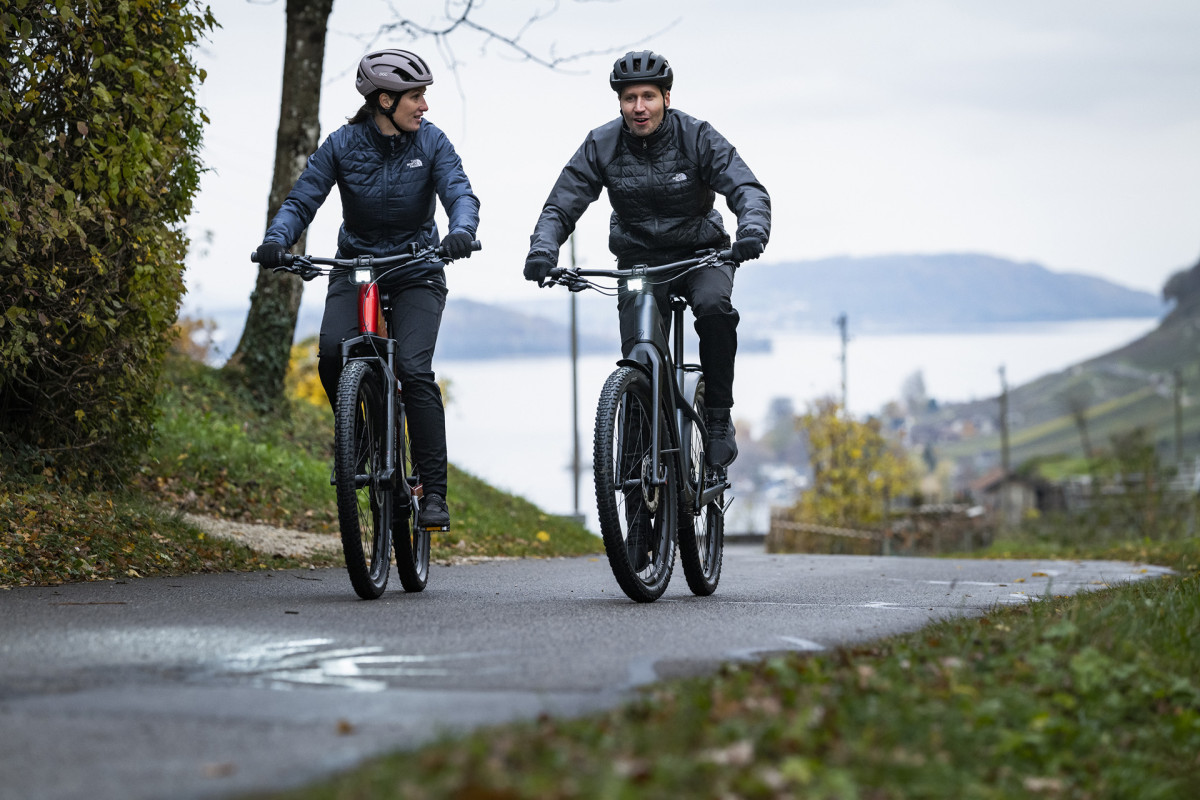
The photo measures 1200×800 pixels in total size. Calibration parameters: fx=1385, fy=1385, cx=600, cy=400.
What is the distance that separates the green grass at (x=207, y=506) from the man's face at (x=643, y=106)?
3569mm

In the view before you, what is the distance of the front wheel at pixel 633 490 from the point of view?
584 centimetres

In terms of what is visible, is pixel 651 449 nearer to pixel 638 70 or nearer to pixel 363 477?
pixel 363 477

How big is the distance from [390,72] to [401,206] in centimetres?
64

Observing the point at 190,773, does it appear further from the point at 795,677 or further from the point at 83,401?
the point at 83,401

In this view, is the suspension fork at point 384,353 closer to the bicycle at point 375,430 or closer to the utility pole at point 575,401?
the bicycle at point 375,430

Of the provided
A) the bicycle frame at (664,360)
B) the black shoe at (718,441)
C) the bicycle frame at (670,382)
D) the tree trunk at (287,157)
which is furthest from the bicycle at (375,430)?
the tree trunk at (287,157)

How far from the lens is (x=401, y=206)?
6.75 metres

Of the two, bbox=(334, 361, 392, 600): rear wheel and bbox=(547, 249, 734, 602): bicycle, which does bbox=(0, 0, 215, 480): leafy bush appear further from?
bbox=(547, 249, 734, 602): bicycle

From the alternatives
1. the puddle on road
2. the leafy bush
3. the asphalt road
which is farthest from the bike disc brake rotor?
the leafy bush

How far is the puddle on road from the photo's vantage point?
3.96 m

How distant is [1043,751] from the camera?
3.52 m

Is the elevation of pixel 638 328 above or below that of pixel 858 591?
above

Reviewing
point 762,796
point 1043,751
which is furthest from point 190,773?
point 1043,751

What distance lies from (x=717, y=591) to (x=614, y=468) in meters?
2.11
